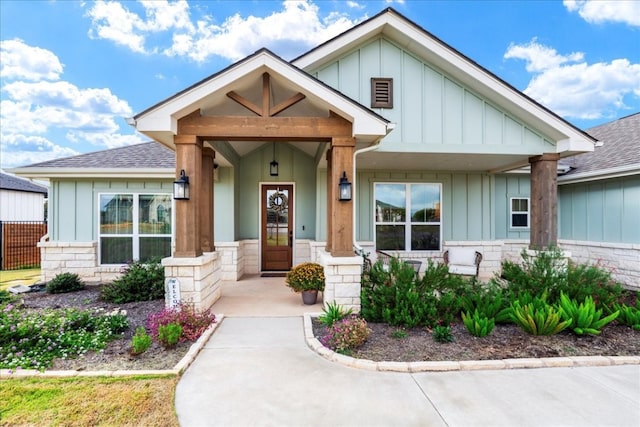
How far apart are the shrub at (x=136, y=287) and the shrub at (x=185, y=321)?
1784mm

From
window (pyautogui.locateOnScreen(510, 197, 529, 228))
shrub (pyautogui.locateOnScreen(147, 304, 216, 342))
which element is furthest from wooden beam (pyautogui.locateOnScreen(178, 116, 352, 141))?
window (pyautogui.locateOnScreen(510, 197, 529, 228))

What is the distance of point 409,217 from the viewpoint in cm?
842

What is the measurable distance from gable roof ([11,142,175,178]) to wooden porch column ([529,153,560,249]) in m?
8.03

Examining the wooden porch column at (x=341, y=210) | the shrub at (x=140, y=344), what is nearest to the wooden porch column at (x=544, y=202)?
the wooden porch column at (x=341, y=210)

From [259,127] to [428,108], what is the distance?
3521mm

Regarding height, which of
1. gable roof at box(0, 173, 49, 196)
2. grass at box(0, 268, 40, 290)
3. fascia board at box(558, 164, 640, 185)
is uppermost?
gable roof at box(0, 173, 49, 196)

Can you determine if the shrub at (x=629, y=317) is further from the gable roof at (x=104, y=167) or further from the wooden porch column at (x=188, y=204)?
the gable roof at (x=104, y=167)

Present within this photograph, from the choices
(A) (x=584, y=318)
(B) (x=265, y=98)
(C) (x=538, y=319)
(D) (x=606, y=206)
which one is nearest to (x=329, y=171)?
(B) (x=265, y=98)

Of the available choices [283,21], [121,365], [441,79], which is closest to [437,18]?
[283,21]

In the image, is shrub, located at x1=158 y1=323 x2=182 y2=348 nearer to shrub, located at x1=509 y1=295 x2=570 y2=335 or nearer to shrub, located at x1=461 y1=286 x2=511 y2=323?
shrub, located at x1=461 y1=286 x2=511 y2=323

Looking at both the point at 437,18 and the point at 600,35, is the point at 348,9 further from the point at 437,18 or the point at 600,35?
the point at 600,35

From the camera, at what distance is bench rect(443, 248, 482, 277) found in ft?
24.4

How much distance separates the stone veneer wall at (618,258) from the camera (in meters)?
6.86

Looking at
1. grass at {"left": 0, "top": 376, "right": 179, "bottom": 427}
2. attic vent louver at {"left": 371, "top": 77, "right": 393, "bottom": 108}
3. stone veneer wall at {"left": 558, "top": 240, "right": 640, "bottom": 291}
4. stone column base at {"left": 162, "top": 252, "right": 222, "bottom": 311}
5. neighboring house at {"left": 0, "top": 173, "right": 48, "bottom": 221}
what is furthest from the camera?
neighboring house at {"left": 0, "top": 173, "right": 48, "bottom": 221}
